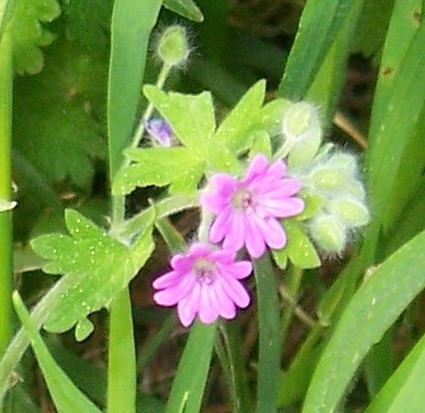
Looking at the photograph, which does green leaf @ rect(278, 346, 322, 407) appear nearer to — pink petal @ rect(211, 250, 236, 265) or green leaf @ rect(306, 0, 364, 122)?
green leaf @ rect(306, 0, 364, 122)

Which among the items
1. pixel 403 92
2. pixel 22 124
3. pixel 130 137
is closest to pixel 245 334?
pixel 22 124

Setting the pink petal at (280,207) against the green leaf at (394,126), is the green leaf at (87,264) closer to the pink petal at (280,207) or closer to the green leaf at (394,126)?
the pink petal at (280,207)

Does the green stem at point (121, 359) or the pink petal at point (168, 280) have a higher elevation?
the pink petal at point (168, 280)

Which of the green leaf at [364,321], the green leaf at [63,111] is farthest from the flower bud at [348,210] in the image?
the green leaf at [63,111]

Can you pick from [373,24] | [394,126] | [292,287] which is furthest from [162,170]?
[373,24]

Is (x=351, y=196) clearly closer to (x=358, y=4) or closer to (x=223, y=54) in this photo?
(x=358, y=4)

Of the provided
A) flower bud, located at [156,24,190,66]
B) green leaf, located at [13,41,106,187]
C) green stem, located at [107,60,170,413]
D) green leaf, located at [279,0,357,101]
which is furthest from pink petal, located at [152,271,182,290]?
green leaf, located at [13,41,106,187]
